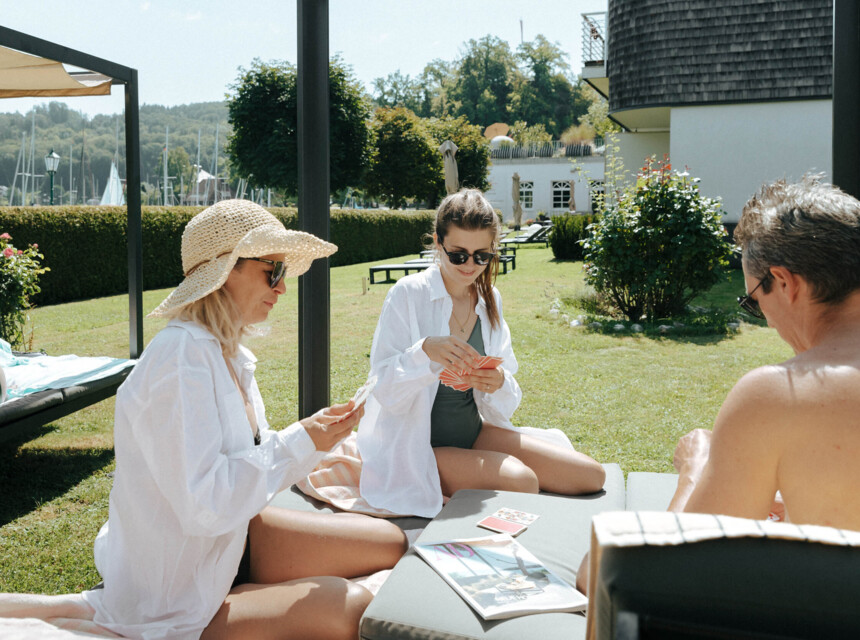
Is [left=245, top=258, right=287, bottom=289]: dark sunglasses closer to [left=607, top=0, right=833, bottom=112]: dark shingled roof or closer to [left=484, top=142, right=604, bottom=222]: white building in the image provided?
[left=607, top=0, right=833, bottom=112]: dark shingled roof

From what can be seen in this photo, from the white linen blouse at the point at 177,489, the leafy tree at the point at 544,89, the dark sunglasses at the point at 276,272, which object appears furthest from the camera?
the leafy tree at the point at 544,89

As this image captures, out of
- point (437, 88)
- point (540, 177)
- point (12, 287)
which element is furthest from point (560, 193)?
point (12, 287)

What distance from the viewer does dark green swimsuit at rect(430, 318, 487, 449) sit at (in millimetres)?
3414

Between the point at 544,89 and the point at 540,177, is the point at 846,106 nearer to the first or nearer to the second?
the point at 540,177

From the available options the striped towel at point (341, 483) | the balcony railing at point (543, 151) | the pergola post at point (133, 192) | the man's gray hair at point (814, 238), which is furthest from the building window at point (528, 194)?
the man's gray hair at point (814, 238)

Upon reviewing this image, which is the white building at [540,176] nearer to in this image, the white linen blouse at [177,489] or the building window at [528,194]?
the building window at [528,194]

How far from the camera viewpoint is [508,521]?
2662mm

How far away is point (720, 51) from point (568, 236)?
4.77 m

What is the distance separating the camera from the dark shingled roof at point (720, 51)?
47.9 feet

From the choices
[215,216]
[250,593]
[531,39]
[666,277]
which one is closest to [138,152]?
[215,216]

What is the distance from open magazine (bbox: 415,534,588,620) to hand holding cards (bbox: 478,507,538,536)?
8 cm

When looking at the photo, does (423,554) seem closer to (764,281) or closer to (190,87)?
(764,281)

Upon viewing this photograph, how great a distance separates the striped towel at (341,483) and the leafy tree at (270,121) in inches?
750

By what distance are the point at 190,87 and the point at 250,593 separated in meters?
27.8
